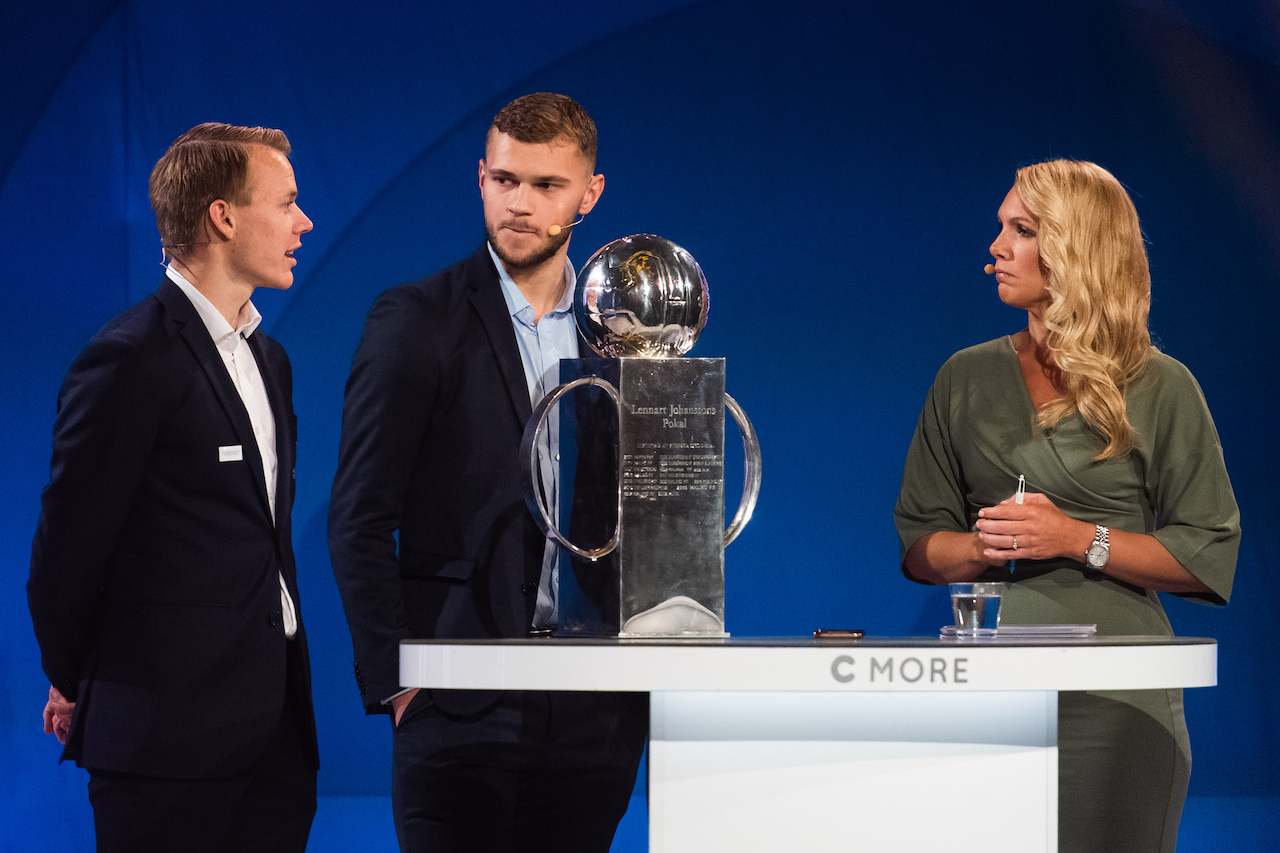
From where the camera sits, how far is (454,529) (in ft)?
6.86

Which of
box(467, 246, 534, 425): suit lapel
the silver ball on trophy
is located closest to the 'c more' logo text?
the silver ball on trophy

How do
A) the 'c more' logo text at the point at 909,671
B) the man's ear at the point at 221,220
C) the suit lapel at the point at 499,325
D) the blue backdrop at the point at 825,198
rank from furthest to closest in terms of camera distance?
the blue backdrop at the point at 825,198, the man's ear at the point at 221,220, the suit lapel at the point at 499,325, the 'c more' logo text at the point at 909,671

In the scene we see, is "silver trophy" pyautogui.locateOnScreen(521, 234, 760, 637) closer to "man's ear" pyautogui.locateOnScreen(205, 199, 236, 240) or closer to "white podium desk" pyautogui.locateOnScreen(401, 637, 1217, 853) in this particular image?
"white podium desk" pyautogui.locateOnScreen(401, 637, 1217, 853)

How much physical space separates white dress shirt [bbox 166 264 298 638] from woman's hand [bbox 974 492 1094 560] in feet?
4.21

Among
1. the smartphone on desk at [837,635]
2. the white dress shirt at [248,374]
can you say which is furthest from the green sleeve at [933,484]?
the white dress shirt at [248,374]

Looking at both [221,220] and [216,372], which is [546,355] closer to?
[216,372]

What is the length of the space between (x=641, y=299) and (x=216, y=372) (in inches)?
35.1

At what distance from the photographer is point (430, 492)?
6.97 feet

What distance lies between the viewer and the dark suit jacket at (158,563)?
2.04 m

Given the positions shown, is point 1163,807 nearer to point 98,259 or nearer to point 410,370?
point 410,370

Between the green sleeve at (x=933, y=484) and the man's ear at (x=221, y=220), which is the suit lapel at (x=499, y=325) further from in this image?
the green sleeve at (x=933, y=484)

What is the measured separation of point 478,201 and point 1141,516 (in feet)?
9.73

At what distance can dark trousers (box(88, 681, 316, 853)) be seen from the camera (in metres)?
2.07

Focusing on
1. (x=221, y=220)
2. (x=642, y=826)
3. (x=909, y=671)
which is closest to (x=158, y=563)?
(x=221, y=220)
